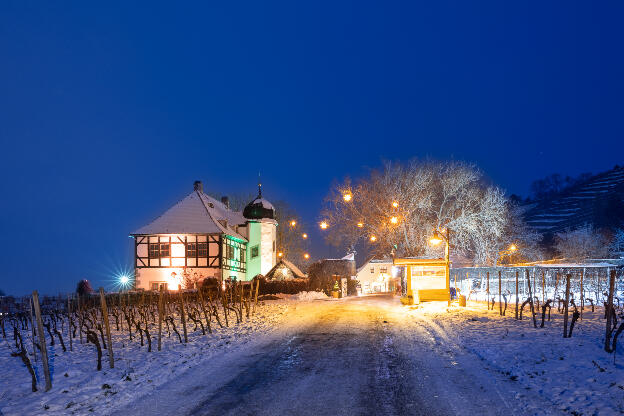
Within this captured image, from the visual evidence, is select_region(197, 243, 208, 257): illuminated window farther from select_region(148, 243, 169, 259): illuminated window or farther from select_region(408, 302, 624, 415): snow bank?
select_region(408, 302, 624, 415): snow bank

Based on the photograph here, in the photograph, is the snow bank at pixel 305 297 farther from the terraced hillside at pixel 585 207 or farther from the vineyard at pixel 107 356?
the terraced hillside at pixel 585 207

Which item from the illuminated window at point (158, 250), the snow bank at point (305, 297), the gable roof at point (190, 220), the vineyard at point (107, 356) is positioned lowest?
the snow bank at point (305, 297)

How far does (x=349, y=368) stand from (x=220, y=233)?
1247 inches

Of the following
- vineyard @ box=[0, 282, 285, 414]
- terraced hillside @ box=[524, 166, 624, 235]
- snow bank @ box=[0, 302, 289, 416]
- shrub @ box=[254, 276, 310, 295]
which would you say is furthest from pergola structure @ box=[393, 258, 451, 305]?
terraced hillside @ box=[524, 166, 624, 235]

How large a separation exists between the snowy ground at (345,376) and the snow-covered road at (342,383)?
Result: 0.07 ft

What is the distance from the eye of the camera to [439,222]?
4006 centimetres

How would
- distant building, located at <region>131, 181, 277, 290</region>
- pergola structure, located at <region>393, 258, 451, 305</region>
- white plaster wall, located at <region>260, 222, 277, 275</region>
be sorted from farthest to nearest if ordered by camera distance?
white plaster wall, located at <region>260, 222, 277, 275</region> < distant building, located at <region>131, 181, 277, 290</region> < pergola structure, located at <region>393, 258, 451, 305</region>

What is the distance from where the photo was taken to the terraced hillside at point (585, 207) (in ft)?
252

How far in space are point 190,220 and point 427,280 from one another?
77.4ft

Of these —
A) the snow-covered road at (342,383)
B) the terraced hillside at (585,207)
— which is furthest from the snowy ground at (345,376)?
the terraced hillside at (585,207)

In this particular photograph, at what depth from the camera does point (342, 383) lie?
834 centimetres

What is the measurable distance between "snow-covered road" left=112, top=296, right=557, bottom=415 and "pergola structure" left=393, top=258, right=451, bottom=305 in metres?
12.0

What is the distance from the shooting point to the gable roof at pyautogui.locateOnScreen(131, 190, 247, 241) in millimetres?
40625

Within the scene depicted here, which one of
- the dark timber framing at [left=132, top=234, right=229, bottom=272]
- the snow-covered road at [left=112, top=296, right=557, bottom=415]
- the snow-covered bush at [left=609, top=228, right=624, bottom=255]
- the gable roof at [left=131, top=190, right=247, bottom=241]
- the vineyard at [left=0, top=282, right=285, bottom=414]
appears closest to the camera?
the snow-covered road at [left=112, top=296, right=557, bottom=415]
